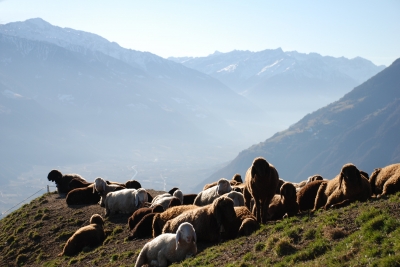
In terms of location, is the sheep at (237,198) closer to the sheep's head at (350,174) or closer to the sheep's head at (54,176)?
the sheep's head at (350,174)

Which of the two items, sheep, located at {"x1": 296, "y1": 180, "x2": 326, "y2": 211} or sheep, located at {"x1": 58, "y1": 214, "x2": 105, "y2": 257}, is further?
sheep, located at {"x1": 58, "y1": 214, "x2": 105, "y2": 257}

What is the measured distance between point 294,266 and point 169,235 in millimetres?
4905

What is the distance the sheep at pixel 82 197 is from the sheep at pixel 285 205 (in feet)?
55.0

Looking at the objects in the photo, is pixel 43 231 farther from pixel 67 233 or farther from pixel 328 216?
pixel 328 216

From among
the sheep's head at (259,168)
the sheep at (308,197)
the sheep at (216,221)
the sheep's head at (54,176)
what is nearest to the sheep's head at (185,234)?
the sheep at (216,221)

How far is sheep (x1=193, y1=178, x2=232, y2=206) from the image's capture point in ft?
71.6

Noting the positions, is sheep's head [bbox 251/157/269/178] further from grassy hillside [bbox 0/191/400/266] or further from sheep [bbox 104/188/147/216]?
sheep [bbox 104/188/147/216]

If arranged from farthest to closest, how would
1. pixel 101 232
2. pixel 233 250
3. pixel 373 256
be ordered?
1. pixel 101 232
2. pixel 233 250
3. pixel 373 256

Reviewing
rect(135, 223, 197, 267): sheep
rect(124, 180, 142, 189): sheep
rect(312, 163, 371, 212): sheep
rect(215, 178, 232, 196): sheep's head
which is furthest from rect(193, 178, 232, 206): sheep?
rect(124, 180, 142, 189): sheep

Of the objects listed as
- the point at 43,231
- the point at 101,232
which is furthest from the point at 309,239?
the point at 43,231

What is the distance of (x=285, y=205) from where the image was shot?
17.5m

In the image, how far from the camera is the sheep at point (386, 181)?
53.6 feet

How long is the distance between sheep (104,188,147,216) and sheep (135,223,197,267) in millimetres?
11350

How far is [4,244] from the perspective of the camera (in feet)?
85.1
